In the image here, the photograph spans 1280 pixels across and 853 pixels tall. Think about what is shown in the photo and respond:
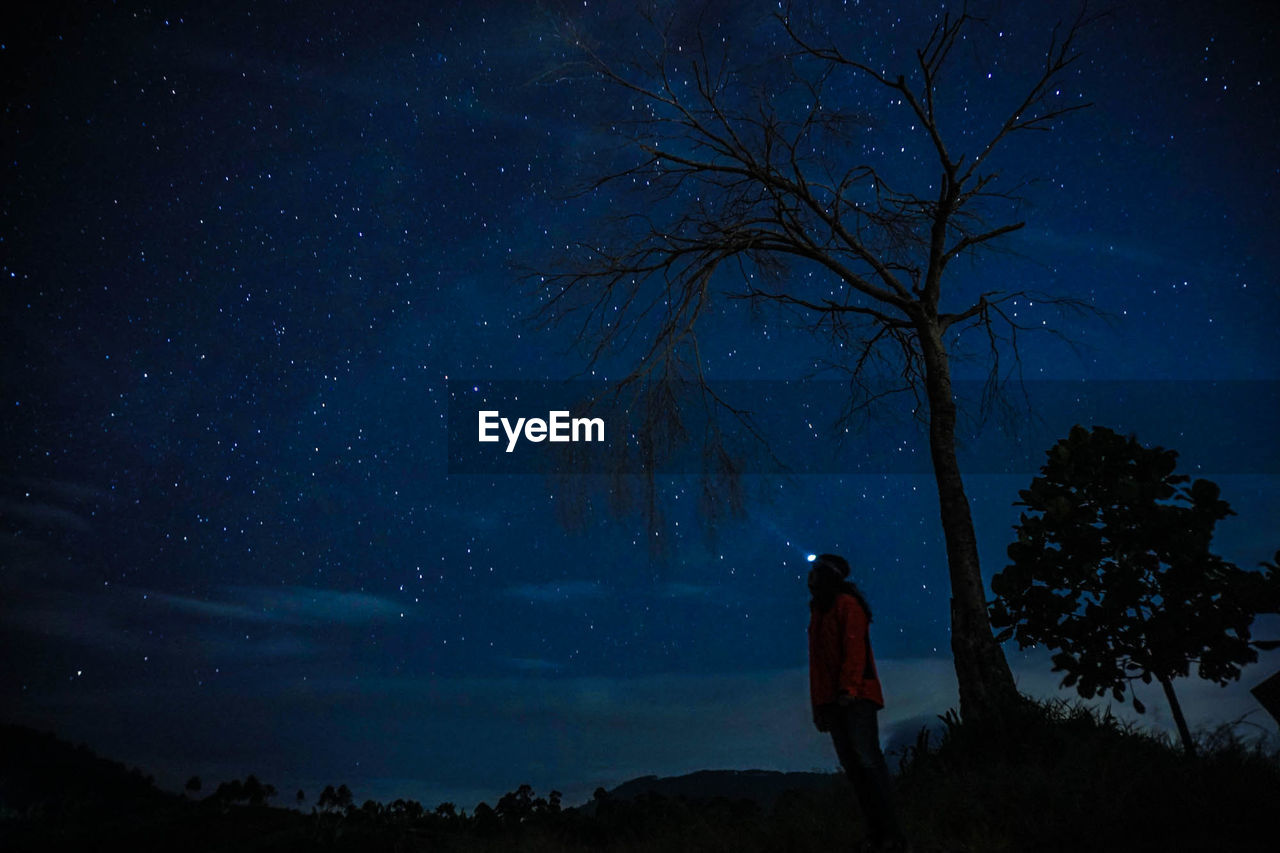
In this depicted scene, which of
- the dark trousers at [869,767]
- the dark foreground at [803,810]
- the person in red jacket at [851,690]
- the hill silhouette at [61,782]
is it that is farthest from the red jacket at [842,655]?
the hill silhouette at [61,782]

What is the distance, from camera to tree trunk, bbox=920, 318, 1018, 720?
347 inches

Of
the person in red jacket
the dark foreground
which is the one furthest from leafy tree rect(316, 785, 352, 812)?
the person in red jacket

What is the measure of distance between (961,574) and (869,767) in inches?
171

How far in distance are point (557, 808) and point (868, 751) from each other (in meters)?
5.12

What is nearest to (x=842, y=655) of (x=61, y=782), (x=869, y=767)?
(x=869, y=767)

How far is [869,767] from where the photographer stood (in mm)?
5543

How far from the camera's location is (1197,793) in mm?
6285

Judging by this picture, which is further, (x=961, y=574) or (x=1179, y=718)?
(x=961, y=574)

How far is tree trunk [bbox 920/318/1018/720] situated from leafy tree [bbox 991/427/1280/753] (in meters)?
0.37

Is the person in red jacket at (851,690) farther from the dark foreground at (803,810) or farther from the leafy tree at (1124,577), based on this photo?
the leafy tree at (1124,577)

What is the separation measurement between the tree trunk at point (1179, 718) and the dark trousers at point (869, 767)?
3699 mm

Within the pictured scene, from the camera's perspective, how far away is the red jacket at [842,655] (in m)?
5.61

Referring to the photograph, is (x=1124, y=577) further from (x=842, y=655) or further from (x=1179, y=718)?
(x=842, y=655)

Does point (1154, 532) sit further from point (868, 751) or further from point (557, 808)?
point (557, 808)
